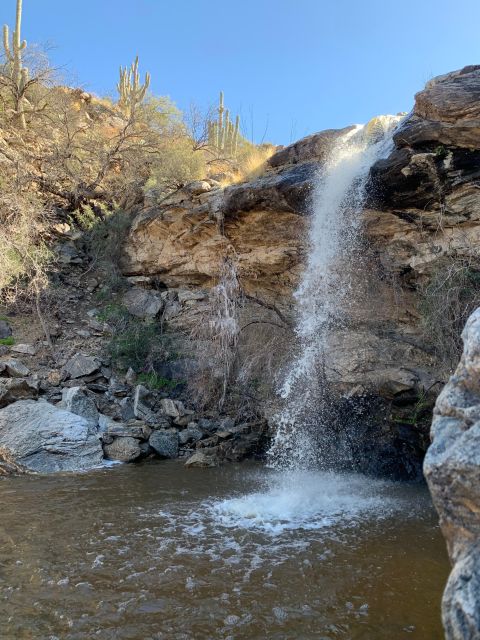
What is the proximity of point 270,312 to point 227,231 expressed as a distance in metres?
2.46

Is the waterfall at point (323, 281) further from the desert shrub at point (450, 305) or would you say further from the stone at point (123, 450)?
the stone at point (123, 450)

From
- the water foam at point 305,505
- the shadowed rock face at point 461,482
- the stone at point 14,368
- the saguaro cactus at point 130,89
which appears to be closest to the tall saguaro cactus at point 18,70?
the saguaro cactus at point 130,89

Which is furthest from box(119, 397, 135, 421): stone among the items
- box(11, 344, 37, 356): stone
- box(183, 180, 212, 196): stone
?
box(183, 180, 212, 196): stone

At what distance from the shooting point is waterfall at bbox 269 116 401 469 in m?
9.84

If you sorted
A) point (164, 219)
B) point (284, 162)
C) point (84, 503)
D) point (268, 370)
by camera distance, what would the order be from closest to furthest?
point (84, 503) → point (268, 370) → point (284, 162) → point (164, 219)

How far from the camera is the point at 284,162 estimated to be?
12.5 metres

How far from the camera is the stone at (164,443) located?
9578mm

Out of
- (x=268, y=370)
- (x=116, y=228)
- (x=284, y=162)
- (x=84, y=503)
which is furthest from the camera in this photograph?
(x=116, y=228)

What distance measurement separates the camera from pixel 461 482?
2.59 metres

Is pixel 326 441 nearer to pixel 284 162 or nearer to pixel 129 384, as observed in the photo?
pixel 129 384

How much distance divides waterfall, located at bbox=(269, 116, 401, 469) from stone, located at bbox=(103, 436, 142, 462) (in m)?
2.69

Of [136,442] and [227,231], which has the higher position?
[227,231]

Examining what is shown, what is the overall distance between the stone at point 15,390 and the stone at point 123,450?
7.12ft

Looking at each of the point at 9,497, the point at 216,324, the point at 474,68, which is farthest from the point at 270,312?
the point at 9,497
